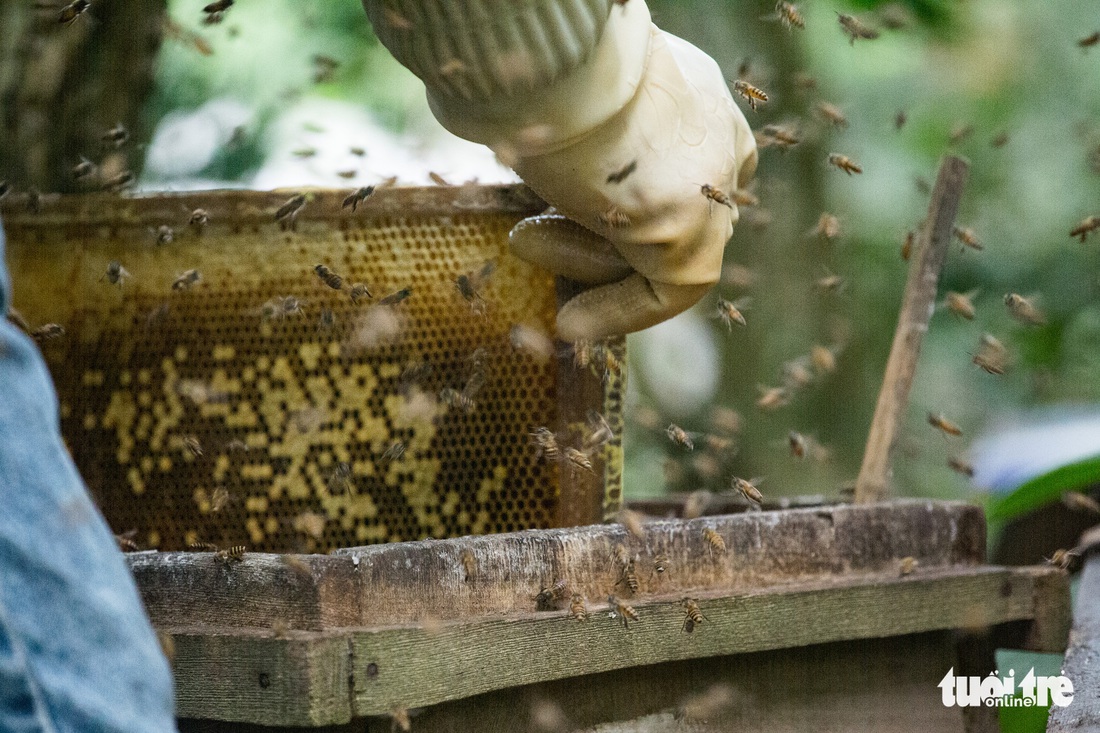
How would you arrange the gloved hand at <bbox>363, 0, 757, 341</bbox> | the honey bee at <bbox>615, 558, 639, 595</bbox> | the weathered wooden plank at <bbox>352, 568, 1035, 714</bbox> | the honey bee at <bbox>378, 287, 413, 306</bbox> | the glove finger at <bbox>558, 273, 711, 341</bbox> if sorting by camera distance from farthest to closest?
the honey bee at <bbox>378, 287, 413, 306</bbox> → the glove finger at <bbox>558, 273, 711, 341</bbox> → the honey bee at <bbox>615, 558, 639, 595</bbox> → the gloved hand at <bbox>363, 0, 757, 341</bbox> → the weathered wooden plank at <bbox>352, 568, 1035, 714</bbox>

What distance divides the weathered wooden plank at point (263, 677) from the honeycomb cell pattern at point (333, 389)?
2.92 ft

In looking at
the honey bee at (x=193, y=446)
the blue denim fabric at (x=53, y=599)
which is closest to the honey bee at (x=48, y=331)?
the honey bee at (x=193, y=446)

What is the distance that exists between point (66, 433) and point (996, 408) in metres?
9.67

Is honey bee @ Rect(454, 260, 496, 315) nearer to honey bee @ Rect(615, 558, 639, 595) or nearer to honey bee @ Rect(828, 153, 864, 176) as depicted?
honey bee @ Rect(615, 558, 639, 595)

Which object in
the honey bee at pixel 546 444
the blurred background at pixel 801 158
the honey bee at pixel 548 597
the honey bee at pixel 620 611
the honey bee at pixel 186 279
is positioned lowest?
the blurred background at pixel 801 158

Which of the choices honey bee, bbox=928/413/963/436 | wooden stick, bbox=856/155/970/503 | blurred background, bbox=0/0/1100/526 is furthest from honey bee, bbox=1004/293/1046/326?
blurred background, bbox=0/0/1100/526

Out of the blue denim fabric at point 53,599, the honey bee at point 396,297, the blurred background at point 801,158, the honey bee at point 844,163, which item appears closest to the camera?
Answer: the blue denim fabric at point 53,599

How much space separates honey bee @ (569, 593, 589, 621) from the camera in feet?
5.73

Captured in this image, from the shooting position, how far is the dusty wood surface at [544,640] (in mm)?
1412

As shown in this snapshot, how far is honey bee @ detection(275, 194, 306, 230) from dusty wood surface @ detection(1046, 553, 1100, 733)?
1619 millimetres

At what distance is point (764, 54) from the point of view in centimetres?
681

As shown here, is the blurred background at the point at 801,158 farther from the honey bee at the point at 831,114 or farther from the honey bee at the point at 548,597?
the honey bee at the point at 548,597

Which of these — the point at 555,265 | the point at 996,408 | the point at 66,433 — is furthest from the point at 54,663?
the point at 996,408

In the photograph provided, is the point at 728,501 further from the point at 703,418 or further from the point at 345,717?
the point at 703,418
